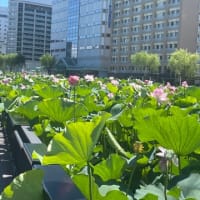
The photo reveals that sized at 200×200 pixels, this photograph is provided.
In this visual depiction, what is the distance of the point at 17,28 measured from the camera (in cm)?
11825

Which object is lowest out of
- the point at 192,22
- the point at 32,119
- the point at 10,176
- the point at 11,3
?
the point at 10,176

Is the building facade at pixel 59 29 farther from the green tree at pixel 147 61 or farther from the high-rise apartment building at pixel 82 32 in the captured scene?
the green tree at pixel 147 61

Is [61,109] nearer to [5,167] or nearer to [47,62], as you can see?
[5,167]

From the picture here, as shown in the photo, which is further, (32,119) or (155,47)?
(155,47)

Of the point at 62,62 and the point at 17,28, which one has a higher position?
the point at 17,28

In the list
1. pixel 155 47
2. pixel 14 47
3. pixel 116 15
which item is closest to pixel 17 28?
pixel 14 47

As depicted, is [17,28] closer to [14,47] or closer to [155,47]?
[14,47]

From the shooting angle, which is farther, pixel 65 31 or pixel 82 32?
pixel 65 31

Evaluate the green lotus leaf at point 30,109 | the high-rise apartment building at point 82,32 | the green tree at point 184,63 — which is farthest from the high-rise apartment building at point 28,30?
the green lotus leaf at point 30,109

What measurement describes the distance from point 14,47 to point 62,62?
93.1 ft

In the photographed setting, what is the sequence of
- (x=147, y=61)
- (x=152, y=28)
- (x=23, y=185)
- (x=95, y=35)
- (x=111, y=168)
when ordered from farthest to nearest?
(x=95, y=35)
(x=152, y=28)
(x=147, y=61)
(x=111, y=168)
(x=23, y=185)

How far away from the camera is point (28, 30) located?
393ft

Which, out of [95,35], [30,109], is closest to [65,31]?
[95,35]

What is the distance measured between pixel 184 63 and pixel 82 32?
37211 millimetres
